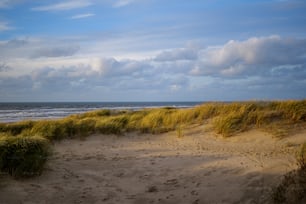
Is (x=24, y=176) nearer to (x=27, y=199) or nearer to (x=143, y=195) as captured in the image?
(x=27, y=199)

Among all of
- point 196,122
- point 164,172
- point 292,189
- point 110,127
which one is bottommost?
point 164,172

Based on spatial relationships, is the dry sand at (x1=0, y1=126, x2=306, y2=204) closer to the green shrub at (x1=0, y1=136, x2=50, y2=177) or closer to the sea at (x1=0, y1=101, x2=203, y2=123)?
the green shrub at (x1=0, y1=136, x2=50, y2=177)

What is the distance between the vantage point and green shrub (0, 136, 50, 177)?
7.70 m

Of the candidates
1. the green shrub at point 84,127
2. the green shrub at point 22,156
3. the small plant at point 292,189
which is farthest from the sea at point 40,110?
the small plant at point 292,189

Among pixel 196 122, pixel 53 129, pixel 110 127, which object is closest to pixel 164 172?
pixel 53 129

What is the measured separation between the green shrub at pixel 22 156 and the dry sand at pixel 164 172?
9.7 inches

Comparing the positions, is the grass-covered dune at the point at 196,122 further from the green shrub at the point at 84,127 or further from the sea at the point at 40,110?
the sea at the point at 40,110

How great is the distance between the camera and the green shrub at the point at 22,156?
770 cm

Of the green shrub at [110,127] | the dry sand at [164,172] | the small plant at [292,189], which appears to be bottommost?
the dry sand at [164,172]

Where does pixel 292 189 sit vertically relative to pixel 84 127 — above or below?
below

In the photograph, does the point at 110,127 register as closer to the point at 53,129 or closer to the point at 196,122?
the point at 53,129

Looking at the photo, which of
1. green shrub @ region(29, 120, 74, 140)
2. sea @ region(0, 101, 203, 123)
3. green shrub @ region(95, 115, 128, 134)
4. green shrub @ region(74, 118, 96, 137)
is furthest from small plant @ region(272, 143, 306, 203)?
sea @ region(0, 101, 203, 123)

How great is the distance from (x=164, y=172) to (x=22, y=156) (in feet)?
11.3

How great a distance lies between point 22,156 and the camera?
788 cm
